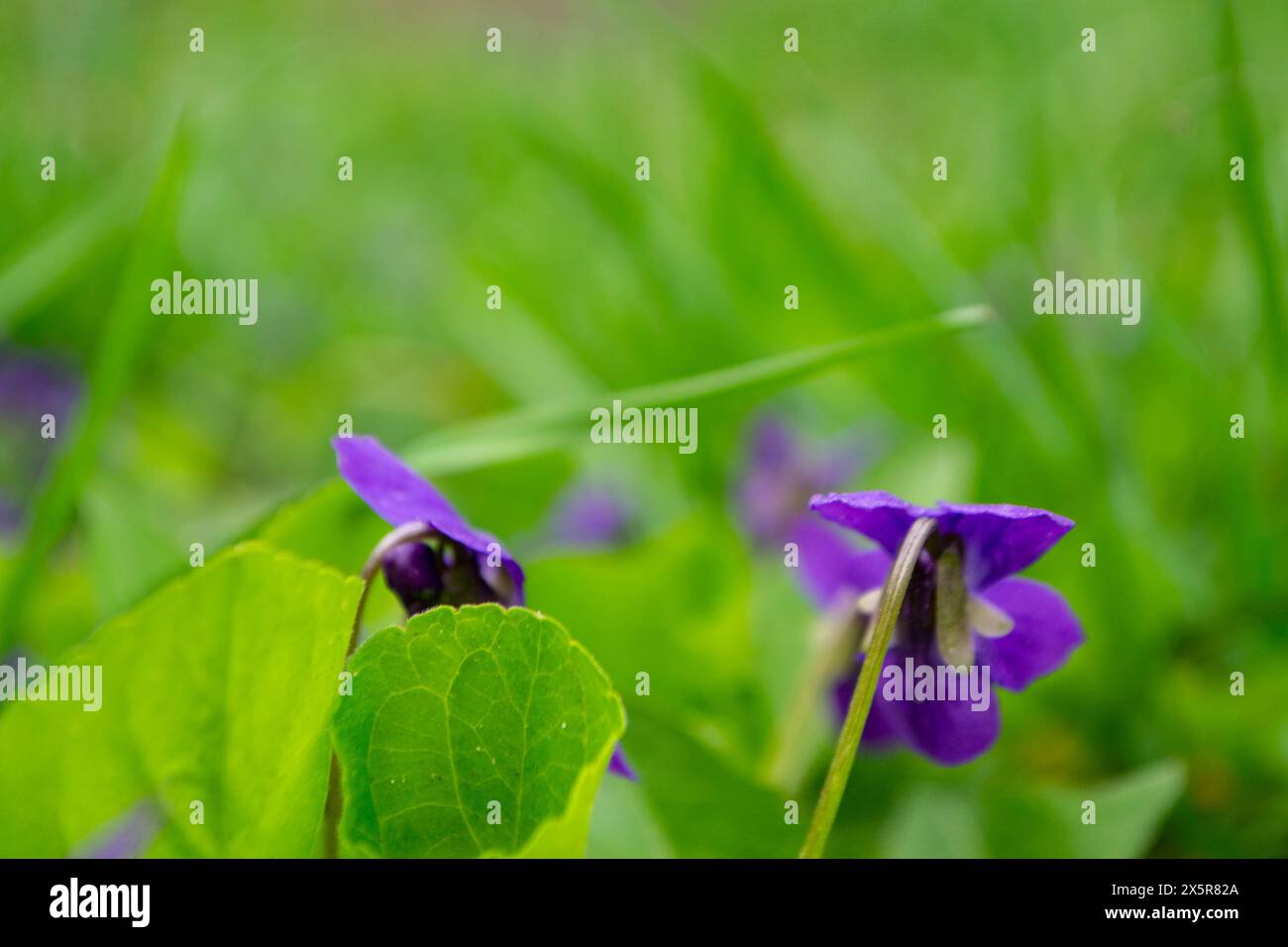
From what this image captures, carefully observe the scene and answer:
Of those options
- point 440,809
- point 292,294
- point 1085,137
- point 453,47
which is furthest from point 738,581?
point 453,47

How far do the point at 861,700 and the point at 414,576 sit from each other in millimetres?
313

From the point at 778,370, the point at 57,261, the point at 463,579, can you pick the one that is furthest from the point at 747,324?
the point at 463,579

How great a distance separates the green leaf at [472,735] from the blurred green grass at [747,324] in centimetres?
25

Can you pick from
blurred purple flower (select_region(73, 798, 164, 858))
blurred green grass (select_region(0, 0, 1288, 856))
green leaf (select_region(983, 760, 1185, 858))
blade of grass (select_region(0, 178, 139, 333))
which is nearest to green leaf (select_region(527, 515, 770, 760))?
blurred green grass (select_region(0, 0, 1288, 856))

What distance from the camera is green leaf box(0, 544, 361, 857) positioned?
0.77m

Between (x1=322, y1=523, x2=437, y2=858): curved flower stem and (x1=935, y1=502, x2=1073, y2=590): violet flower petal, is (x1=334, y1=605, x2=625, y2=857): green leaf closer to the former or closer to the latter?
(x1=322, y1=523, x2=437, y2=858): curved flower stem

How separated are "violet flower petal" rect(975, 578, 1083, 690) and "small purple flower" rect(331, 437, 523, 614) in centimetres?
34

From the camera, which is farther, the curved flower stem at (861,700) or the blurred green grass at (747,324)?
the blurred green grass at (747,324)

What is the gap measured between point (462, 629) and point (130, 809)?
0.93ft

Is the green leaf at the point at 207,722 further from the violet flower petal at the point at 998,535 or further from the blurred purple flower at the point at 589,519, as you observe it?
the blurred purple flower at the point at 589,519

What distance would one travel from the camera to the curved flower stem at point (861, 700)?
759 millimetres

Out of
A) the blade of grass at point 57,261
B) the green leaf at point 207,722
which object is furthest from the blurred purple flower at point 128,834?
the blade of grass at point 57,261

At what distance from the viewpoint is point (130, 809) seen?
85cm

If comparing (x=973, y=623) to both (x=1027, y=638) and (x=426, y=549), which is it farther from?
(x=426, y=549)
